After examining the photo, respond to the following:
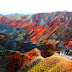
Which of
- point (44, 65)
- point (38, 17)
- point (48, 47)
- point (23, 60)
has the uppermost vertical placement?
point (38, 17)

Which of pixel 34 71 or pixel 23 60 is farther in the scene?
pixel 23 60

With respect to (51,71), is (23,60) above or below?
below

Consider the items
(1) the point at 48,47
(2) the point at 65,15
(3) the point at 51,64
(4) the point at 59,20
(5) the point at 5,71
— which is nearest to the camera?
(3) the point at 51,64

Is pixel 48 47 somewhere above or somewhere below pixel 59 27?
below

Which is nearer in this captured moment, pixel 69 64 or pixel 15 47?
pixel 69 64

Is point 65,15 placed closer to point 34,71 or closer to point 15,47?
point 15,47

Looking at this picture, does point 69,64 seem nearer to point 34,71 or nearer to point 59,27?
point 34,71

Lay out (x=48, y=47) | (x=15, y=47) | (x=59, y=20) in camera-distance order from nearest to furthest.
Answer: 1. (x=15, y=47)
2. (x=48, y=47)
3. (x=59, y=20)

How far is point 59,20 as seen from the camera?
103 m

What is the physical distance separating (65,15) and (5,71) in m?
112

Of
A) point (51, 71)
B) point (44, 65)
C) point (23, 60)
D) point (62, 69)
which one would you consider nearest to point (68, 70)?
point (62, 69)

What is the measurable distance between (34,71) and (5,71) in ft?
17.0

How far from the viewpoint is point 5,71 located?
14664mm

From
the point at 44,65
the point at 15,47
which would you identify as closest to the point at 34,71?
the point at 44,65
